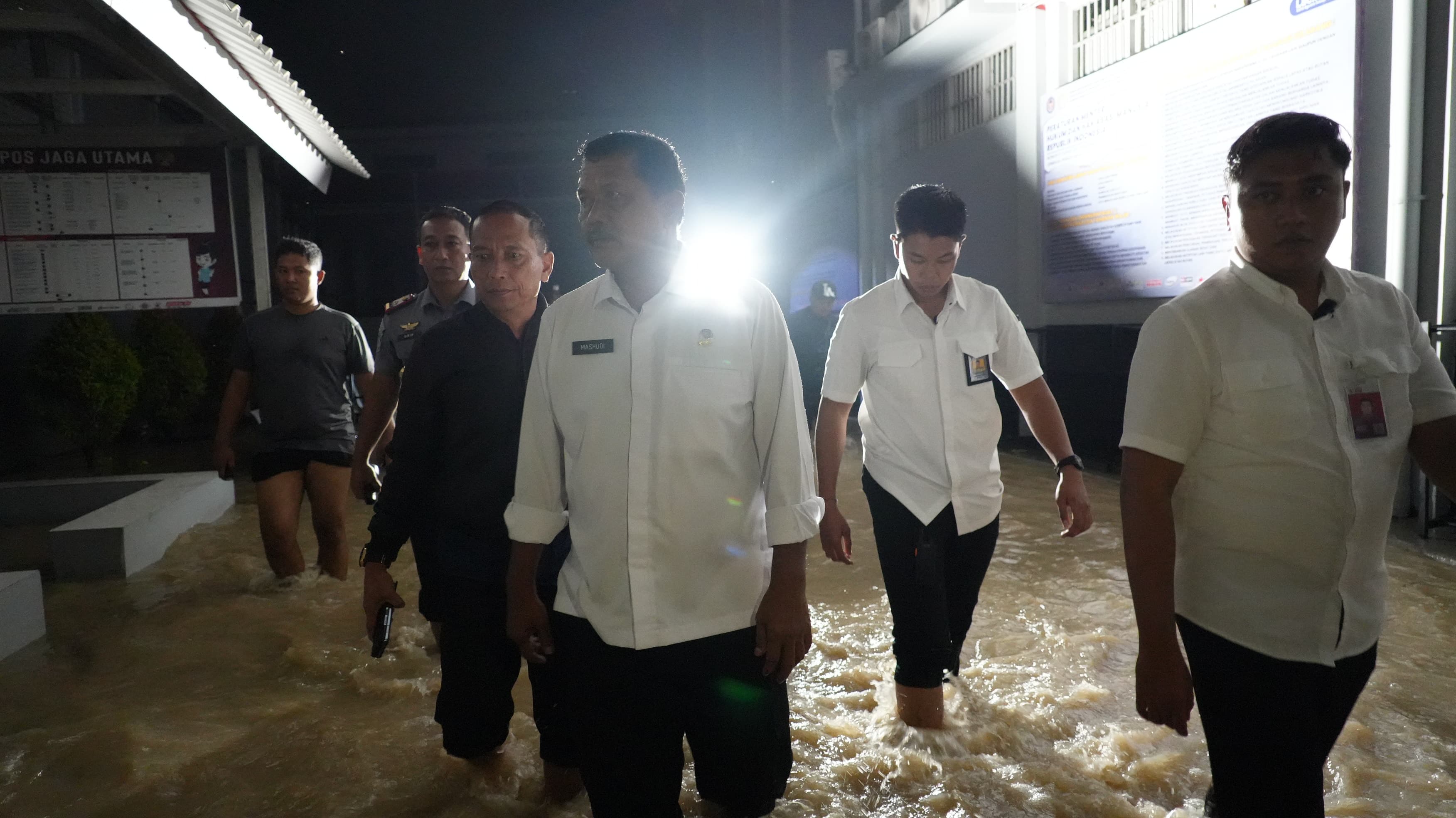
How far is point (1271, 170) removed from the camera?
5.42ft

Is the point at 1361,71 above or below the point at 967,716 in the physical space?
above

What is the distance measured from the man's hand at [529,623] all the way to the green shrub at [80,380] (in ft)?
28.0

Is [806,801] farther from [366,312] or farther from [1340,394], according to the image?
[366,312]

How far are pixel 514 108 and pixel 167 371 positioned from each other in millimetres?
12782

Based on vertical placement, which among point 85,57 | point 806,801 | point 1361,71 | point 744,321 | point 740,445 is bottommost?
point 806,801

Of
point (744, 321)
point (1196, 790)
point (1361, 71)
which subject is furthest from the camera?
point (1361, 71)

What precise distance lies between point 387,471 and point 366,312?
1861 centimetres

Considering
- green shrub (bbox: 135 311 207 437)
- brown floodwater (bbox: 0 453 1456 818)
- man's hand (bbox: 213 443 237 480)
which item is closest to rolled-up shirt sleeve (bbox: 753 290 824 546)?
brown floodwater (bbox: 0 453 1456 818)

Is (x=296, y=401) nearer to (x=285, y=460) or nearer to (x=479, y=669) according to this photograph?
(x=285, y=460)

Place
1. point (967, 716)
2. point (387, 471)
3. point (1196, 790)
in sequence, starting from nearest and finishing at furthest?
point (387, 471), point (1196, 790), point (967, 716)

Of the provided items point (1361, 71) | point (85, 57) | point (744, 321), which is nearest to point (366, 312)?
point (85, 57)

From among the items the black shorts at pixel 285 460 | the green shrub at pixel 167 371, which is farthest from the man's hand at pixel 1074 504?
the green shrub at pixel 167 371

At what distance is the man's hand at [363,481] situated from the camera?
3791 millimetres

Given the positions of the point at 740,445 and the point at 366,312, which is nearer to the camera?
the point at 740,445
